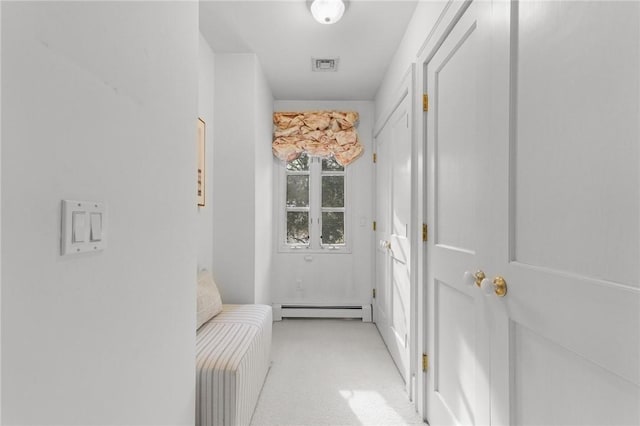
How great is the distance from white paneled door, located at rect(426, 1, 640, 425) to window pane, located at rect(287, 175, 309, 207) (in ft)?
8.57

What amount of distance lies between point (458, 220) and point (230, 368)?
1.23 m

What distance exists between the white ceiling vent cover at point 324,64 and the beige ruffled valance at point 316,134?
79 centimetres

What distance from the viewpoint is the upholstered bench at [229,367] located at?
160cm

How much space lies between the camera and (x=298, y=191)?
4.09 meters

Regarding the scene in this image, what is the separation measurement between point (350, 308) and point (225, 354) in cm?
244

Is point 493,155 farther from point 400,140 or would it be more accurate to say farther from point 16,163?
point 400,140

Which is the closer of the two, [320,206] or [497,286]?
[497,286]

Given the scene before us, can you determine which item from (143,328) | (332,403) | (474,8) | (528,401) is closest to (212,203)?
(332,403)

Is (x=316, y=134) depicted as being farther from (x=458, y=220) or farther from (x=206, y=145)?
(x=458, y=220)

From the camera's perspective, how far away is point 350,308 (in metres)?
4.00

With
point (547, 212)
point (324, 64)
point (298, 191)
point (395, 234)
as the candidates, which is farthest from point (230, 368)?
point (298, 191)

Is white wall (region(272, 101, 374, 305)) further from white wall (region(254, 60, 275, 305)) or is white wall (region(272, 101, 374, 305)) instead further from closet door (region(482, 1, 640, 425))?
closet door (region(482, 1, 640, 425))

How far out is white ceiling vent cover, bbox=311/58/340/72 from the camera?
3025 millimetres

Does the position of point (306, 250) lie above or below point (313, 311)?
above
